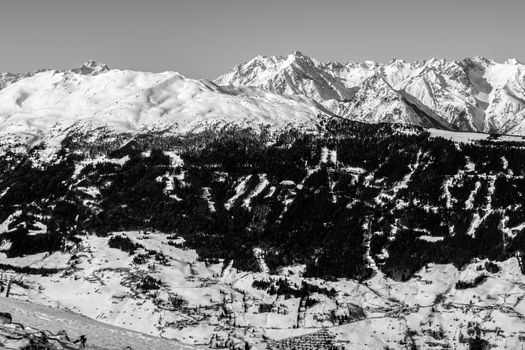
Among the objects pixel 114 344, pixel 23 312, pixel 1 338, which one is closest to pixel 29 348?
pixel 1 338

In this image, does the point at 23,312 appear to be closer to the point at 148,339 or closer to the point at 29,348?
the point at 148,339

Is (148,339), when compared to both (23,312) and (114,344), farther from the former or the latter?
(23,312)

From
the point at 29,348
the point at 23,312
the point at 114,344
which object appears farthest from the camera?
the point at 23,312

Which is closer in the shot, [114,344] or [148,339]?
[114,344]

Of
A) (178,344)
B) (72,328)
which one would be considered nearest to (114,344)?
(72,328)

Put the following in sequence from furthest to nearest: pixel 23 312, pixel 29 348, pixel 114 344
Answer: pixel 23 312 → pixel 114 344 → pixel 29 348

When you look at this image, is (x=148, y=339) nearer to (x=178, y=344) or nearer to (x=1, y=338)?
(x=178, y=344)

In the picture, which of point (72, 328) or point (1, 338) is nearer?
point (1, 338)

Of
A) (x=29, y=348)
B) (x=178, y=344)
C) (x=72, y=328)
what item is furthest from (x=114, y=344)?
(x=29, y=348)
